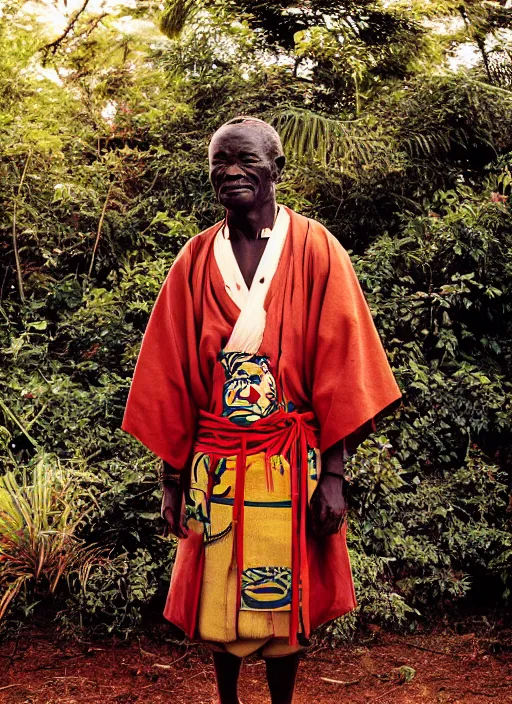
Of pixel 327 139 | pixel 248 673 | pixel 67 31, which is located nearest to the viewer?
pixel 248 673

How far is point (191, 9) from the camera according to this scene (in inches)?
229

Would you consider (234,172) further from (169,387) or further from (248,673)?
(248,673)

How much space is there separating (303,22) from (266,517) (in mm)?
4656

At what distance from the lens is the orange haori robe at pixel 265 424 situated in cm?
225

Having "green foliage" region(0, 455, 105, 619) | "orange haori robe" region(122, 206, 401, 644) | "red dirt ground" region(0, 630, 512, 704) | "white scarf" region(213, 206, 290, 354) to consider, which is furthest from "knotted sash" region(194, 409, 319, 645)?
"green foliage" region(0, 455, 105, 619)

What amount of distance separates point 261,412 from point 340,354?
0.29 m

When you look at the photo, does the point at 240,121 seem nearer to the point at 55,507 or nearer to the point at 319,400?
the point at 319,400

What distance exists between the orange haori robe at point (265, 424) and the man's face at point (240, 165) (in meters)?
0.18

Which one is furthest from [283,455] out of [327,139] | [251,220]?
[327,139]

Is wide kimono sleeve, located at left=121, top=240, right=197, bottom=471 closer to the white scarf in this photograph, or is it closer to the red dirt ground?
the white scarf

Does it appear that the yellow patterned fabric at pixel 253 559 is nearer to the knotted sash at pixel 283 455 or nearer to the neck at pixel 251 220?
the knotted sash at pixel 283 455

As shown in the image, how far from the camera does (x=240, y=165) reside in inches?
88.8

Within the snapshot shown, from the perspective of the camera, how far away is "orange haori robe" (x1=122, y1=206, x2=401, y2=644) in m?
2.25

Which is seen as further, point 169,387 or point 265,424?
point 169,387
